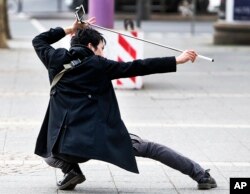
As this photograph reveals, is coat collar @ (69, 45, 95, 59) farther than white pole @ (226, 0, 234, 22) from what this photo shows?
No

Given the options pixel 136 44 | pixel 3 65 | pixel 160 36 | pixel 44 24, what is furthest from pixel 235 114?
pixel 44 24

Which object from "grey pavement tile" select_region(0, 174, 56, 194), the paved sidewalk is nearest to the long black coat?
"grey pavement tile" select_region(0, 174, 56, 194)

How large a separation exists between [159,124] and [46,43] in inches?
145

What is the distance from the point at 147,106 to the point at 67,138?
17.6 feet

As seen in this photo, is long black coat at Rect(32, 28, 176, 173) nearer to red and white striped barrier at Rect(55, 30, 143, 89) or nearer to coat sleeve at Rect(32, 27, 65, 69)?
coat sleeve at Rect(32, 27, 65, 69)

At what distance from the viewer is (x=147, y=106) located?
1177 centimetres

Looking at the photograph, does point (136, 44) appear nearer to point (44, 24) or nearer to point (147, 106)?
point (147, 106)

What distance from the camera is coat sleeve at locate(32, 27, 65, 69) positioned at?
6707 mm

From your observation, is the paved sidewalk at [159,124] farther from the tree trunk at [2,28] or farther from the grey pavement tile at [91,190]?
the tree trunk at [2,28]

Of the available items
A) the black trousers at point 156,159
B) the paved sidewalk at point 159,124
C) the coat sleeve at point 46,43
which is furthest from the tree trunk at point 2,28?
the black trousers at point 156,159

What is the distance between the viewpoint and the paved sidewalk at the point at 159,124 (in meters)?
7.31

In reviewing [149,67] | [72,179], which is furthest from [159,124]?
[149,67]

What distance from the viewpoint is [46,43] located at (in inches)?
270

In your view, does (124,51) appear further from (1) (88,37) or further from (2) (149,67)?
(2) (149,67)
